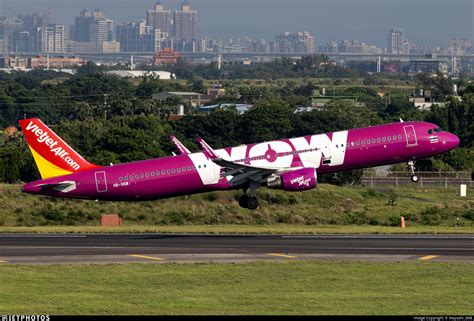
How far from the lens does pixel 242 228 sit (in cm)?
7381

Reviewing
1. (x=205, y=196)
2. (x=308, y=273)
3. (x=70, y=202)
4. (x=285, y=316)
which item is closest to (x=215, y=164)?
(x=205, y=196)

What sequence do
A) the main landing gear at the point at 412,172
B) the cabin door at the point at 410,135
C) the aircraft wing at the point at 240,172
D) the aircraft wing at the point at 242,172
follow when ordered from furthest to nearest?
the main landing gear at the point at 412,172 < the cabin door at the point at 410,135 < the aircraft wing at the point at 242,172 < the aircraft wing at the point at 240,172

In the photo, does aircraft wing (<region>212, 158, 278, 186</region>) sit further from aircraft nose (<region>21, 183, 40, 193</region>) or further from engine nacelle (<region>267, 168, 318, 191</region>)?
aircraft nose (<region>21, 183, 40, 193</region>)

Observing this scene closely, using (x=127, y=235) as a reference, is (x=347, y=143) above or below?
above

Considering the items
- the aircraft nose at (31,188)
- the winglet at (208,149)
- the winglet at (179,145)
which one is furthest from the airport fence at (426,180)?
the aircraft nose at (31,188)

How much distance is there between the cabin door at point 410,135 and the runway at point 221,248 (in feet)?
25.3

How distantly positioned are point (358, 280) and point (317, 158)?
24855 millimetres

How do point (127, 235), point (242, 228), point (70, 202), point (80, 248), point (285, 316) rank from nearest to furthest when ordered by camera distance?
point (285, 316) < point (80, 248) < point (127, 235) < point (242, 228) < point (70, 202)

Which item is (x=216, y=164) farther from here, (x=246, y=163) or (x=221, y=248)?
(x=221, y=248)

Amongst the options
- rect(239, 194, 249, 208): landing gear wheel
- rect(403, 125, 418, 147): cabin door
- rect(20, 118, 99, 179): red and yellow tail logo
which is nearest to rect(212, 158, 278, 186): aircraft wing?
rect(239, 194, 249, 208): landing gear wheel

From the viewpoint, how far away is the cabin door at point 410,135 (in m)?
72.4

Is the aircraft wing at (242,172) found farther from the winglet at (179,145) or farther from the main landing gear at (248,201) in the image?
the winglet at (179,145)

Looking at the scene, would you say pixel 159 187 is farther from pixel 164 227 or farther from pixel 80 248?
pixel 80 248

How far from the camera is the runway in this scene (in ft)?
179
